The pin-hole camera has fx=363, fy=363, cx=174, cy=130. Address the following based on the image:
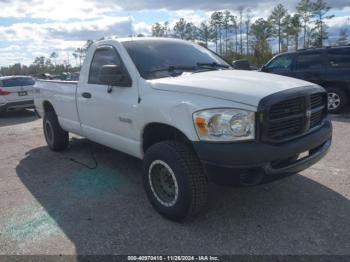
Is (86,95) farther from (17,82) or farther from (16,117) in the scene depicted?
(17,82)

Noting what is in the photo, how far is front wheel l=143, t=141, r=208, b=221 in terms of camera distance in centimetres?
340

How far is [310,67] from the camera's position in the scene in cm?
1010

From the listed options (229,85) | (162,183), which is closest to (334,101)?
(229,85)

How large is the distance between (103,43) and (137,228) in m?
2.63

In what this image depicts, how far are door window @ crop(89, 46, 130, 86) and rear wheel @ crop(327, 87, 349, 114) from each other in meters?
6.96

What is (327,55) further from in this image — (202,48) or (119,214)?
(119,214)

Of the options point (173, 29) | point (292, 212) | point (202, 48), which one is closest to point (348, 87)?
point (202, 48)

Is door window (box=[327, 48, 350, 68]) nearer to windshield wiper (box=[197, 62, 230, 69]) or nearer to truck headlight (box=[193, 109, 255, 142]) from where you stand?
windshield wiper (box=[197, 62, 230, 69])

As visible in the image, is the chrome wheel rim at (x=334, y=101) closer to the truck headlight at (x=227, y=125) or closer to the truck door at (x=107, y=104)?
the truck door at (x=107, y=104)

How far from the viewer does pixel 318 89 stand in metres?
3.81

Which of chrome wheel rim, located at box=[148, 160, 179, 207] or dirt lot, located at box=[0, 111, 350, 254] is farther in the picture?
chrome wheel rim, located at box=[148, 160, 179, 207]

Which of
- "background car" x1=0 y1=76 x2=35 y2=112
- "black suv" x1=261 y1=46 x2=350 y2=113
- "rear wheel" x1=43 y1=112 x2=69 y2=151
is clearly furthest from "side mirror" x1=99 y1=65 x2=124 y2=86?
"background car" x1=0 y1=76 x2=35 y2=112

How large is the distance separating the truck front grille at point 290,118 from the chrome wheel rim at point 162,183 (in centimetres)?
109

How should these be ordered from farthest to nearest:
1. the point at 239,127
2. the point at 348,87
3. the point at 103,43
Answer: the point at 348,87 < the point at 103,43 < the point at 239,127
